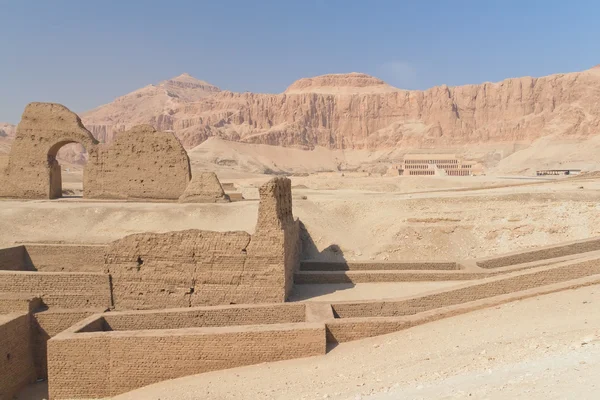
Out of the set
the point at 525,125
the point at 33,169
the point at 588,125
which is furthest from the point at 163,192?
the point at 525,125

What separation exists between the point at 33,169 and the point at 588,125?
73.0 meters

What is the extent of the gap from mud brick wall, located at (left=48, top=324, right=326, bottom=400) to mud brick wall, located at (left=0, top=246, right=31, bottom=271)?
6.66m

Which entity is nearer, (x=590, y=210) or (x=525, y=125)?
(x=590, y=210)

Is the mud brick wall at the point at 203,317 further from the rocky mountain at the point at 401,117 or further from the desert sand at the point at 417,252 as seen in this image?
the rocky mountain at the point at 401,117

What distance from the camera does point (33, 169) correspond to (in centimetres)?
2342

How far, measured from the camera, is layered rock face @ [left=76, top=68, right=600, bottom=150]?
78812 millimetres

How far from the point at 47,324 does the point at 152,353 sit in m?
3.77

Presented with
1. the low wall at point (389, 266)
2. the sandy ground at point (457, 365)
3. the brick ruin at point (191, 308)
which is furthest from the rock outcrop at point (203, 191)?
the sandy ground at point (457, 365)

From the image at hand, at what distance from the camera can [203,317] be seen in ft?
Answer: 32.4

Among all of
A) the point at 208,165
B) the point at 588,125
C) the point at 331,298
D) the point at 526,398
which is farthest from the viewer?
the point at 588,125

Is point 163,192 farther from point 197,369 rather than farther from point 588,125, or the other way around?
point 588,125

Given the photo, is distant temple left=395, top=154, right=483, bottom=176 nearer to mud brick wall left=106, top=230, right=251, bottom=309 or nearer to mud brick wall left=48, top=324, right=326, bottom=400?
mud brick wall left=106, top=230, right=251, bottom=309

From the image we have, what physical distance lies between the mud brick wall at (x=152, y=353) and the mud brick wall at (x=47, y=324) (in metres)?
2.17

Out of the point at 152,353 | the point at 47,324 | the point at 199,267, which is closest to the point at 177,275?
the point at 199,267
